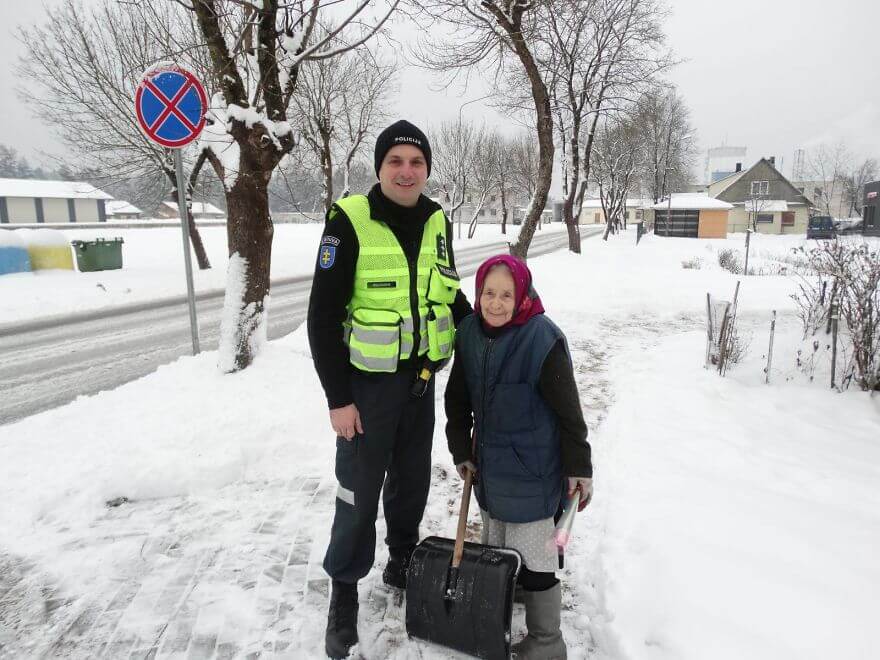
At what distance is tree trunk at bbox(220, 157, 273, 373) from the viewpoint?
477 cm

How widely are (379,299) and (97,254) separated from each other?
17.0 meters

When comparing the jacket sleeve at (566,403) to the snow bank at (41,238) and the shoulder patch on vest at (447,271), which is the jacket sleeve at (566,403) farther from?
the snow bank at (41,238)

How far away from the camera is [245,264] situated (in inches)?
192

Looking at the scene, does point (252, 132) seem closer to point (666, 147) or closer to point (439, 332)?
point (439, 332)

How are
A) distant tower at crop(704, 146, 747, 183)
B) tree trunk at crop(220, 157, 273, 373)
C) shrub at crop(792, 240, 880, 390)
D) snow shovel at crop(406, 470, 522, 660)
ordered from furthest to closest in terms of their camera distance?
distant tower at crop(704, 146, 747, 183) < shrub at crop(792, 240, 880, 390) < tree trunk at crop(220, 157, 273, 373) < snow shovel at crop(406, 470, 522, 660)

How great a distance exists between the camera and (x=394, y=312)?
2209 mm

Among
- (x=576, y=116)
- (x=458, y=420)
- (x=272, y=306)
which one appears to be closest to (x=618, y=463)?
(x=458, y=420)

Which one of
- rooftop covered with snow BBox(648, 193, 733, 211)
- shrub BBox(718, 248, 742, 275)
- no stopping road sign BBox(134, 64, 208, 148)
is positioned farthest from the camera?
rooftop covered with snow BBox(648, 193, 733, 211)

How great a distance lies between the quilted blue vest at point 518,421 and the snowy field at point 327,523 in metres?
0.69

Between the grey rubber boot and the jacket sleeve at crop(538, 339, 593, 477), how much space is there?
0.54m

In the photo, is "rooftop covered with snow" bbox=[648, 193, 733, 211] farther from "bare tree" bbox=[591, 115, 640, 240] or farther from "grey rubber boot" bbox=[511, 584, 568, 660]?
"grey rubber boot" bbox=[511, 584, 568, 660]

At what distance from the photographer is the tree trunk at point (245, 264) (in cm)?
477

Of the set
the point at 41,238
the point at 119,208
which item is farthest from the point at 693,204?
the point at 119,208

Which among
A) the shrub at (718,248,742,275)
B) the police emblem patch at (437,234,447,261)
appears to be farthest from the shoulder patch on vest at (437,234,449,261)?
the shrub at (718,248,742,275)
